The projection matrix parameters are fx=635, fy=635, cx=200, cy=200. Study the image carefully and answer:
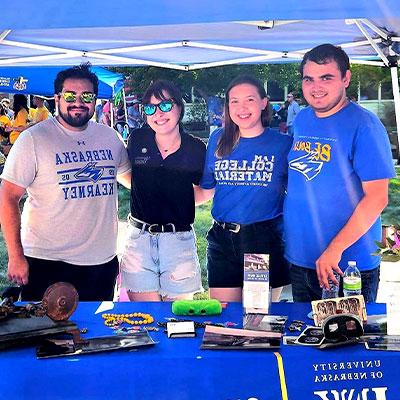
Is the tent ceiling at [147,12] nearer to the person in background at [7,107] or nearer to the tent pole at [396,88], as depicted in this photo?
the tent pole at [396,88]

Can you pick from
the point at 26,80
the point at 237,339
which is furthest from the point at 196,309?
the point at 26,80

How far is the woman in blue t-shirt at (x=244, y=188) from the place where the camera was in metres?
2.78

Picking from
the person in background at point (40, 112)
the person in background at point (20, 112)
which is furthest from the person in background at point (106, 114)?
the person in background at point (20, 112)

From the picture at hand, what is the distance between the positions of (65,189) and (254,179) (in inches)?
32.5

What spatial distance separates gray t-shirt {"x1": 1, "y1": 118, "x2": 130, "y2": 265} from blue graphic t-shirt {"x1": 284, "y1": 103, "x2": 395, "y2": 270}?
2.74 ft

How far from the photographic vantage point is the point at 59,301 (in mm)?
2043

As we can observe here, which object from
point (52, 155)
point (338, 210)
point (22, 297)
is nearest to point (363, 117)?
point (338, 210)

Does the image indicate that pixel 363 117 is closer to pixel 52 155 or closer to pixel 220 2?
pixel 220 2

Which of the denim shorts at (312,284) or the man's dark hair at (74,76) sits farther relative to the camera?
the man's dark hair at (74,76)

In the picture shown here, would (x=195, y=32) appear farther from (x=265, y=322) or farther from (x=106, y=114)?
(x=265, y=322)

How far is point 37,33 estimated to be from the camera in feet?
10.8

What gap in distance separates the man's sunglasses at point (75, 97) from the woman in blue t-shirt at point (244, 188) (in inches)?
23.2

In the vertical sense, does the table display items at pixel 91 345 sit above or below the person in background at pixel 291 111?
below

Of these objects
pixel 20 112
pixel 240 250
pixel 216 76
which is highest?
pixel 20 112
